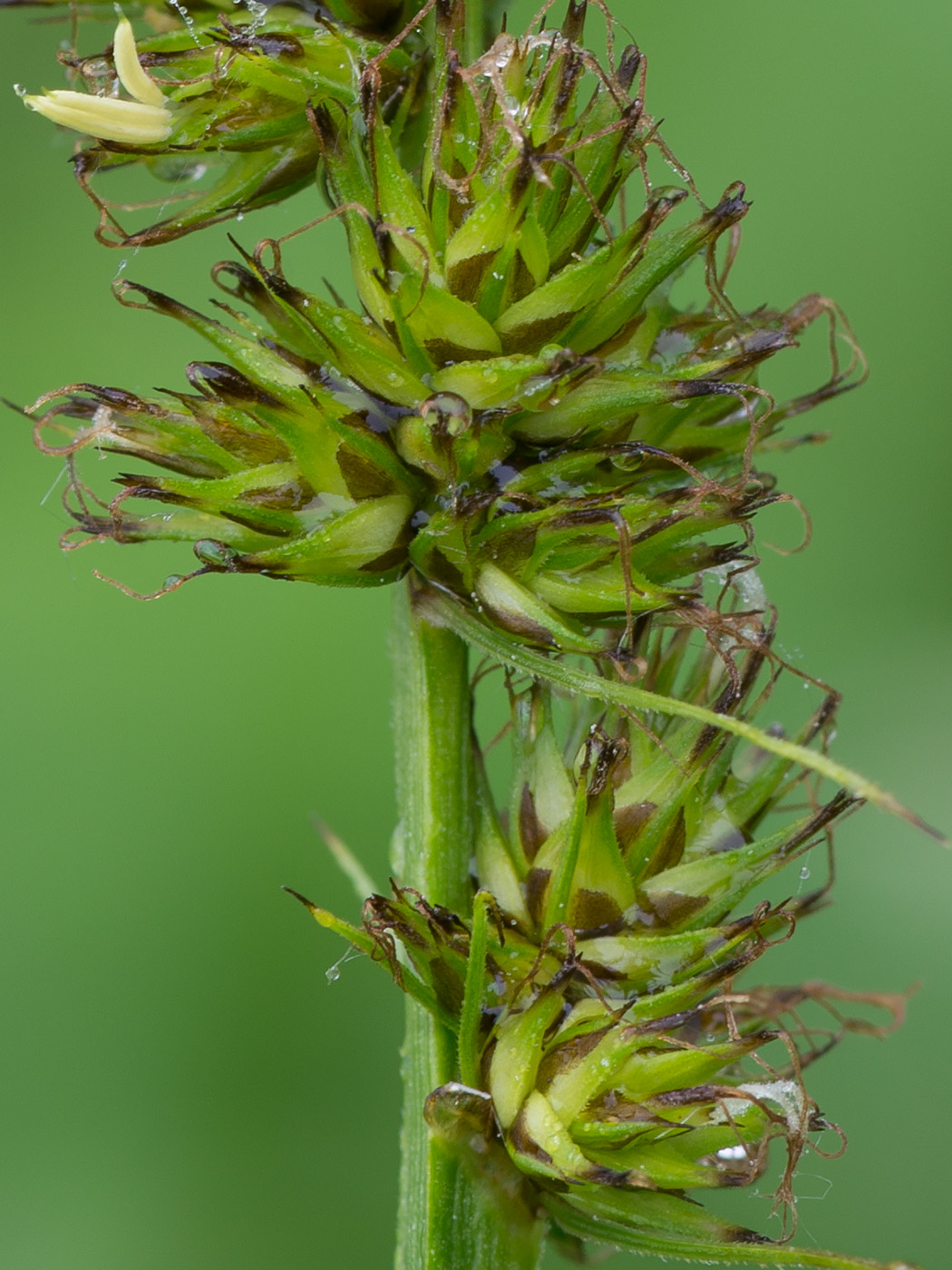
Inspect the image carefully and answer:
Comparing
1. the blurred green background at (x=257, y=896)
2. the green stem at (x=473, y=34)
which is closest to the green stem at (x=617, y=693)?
the green stem at (x=473, y=34)

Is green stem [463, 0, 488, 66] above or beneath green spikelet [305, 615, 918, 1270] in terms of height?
above

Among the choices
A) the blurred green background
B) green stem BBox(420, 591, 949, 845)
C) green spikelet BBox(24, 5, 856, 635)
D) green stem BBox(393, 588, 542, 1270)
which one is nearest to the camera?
green stem BBox(420, 591, 949, 845)

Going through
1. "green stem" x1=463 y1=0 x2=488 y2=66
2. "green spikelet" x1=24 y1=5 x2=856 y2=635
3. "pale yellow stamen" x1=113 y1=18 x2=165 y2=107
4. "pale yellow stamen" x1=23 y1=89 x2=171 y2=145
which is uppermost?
"green stem" x1=463 y1=0 x2=488 y2=66

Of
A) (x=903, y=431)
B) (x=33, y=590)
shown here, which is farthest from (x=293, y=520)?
(x=903, y=431)

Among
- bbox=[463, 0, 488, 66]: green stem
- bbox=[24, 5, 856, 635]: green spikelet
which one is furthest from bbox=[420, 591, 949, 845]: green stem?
bbox=[463, 0, 488, 66]: green stem

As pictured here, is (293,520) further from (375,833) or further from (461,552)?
(375,833)

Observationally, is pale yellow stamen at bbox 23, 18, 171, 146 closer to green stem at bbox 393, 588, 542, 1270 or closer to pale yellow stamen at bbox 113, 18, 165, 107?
pale yellow stamen at bbox 113, 18, 165, 107

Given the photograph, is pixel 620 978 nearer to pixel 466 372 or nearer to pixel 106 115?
pixel 466 372

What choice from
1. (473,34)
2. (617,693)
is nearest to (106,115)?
(473,34)
